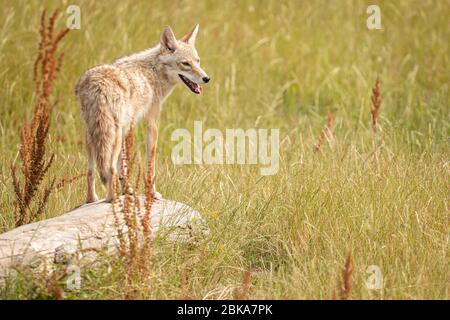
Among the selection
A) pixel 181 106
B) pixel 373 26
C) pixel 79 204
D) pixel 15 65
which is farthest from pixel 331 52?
pixel 79 204

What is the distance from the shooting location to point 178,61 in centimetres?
651

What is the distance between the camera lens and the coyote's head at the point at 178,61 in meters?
6.46

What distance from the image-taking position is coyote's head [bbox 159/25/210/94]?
646cm

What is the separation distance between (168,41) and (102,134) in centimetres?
147

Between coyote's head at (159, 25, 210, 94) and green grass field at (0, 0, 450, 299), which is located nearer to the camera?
green grass field at (0, 0, 450, 299)

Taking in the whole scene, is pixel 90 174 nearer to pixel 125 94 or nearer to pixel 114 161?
pixel 114 161

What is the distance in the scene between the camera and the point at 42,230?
16.9ft

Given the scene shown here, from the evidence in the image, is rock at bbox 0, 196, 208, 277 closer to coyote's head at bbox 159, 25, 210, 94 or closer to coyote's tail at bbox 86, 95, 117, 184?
coyote's tail at bbox 86, 95, 117, 184

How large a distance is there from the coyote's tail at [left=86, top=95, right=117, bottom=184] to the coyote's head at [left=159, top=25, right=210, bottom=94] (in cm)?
117

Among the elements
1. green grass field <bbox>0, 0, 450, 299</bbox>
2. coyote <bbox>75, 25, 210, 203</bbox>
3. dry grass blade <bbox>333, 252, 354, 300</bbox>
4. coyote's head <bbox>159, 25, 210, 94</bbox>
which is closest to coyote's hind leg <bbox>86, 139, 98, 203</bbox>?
coyote <bbox>75, 25, 210, 203</bbox>

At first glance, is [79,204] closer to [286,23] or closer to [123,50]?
[123,50]

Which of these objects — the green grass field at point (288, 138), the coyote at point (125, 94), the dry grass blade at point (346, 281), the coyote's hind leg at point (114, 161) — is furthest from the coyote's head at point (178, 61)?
the dry grass blade at point (346, 281)

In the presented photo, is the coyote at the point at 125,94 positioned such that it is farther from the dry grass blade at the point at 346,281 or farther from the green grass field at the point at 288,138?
the dry grass blade at the point at 346,281
